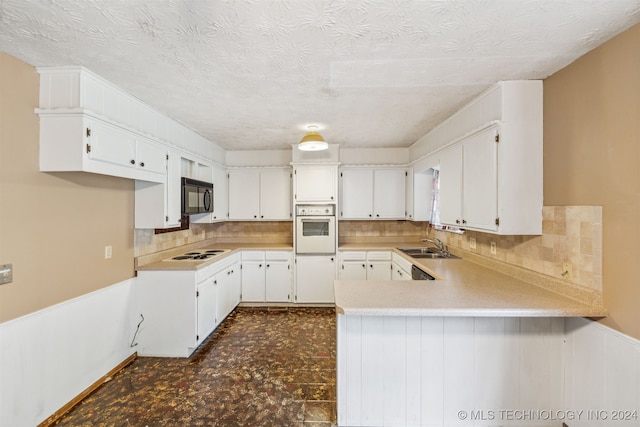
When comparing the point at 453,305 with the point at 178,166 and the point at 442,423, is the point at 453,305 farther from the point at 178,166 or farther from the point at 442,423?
the point at 178,166

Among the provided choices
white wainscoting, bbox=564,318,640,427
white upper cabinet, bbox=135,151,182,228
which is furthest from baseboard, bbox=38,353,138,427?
white wainscoting, bbox=564,318,640,427

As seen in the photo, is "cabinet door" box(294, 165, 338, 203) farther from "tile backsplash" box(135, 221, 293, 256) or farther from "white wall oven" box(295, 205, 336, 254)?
"tile backsplash" box(135, 221, 293, 256)

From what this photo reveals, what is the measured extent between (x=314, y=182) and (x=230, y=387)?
271 centimetres

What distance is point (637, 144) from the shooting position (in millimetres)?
1337

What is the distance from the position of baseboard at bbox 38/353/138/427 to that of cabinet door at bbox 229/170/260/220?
2.26 m

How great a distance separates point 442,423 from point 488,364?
1.63 feet

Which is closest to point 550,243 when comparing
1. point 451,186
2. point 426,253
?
point 451,186

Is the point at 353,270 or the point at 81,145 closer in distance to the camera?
the point at 81,145

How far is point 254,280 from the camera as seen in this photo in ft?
13.0

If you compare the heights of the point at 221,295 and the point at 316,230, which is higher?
the point at 316,230

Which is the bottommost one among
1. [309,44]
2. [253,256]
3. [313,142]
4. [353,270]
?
[353,270]

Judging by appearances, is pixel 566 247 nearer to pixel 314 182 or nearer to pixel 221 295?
pixel 314 182

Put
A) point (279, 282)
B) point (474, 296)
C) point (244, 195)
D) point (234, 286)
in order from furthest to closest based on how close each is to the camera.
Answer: point (244, 195) < point (279, 282) < point (234, 286) < point (474, 296)

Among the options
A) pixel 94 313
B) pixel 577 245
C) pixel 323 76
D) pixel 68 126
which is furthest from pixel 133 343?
pixel 577 245
